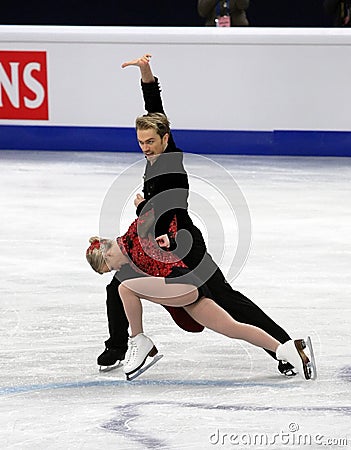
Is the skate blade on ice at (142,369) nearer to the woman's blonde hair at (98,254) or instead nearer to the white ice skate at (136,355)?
the white ice skate at (136,355)

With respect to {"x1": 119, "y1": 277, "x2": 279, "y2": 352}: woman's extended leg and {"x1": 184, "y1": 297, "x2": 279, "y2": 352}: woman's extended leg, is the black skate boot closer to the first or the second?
{"x1": 119, "y1": 277, "x2": 279, "y2": 352}: woman's extended leg

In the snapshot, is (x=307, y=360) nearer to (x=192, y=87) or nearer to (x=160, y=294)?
(x=160, y=294)

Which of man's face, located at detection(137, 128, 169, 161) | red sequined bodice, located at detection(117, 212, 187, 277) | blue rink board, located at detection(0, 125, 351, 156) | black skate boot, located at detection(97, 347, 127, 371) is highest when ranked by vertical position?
blue rink board, located at detection(0, 125, 351, 156)

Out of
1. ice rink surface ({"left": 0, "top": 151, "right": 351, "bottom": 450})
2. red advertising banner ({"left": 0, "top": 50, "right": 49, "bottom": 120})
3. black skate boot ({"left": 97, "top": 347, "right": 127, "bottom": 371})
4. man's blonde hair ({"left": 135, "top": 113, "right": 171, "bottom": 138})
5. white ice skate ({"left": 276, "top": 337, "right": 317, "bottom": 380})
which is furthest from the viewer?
red advertising banner ({"left": 0, "top": 50, "right": 49, "bottom": 120})

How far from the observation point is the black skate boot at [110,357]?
3648 millimetres

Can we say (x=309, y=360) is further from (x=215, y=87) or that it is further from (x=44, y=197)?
(x=215, y=87)

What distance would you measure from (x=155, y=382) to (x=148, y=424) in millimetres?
396

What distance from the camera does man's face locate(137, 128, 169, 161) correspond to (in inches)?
135

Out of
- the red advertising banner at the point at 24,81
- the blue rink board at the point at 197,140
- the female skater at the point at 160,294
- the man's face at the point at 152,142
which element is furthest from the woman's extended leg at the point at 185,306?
the red advertising banner at the point at 24,81

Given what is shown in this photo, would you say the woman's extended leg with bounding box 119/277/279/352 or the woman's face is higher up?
the woman's face

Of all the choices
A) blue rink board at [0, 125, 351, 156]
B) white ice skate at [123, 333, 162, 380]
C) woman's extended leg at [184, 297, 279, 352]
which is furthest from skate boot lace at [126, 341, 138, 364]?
blue rink board at [0, 125, 351, 156]

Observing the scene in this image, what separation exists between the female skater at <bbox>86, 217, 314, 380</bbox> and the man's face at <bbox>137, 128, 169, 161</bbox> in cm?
20

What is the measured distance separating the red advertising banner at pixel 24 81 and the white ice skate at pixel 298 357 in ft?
17.2

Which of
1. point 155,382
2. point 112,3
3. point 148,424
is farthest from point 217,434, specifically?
point 112,3
